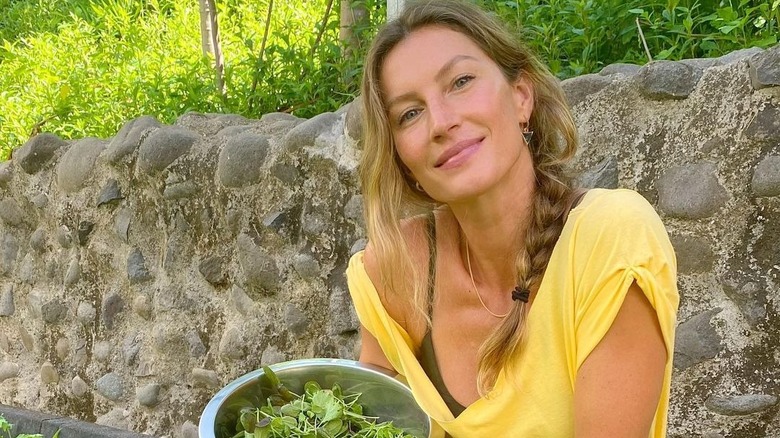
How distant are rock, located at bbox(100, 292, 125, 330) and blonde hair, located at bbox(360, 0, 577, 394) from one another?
6.19 feet

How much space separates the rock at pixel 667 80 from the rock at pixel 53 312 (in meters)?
2.51

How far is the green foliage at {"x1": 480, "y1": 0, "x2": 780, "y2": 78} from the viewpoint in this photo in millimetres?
2340

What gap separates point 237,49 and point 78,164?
4.20 feet

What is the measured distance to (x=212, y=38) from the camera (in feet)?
13.2

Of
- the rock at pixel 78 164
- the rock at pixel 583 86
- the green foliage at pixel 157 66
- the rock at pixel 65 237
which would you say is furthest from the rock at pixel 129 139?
the rock at pixel 583 86

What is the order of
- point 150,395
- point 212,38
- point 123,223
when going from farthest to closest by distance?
point 212,38
point 123,223
point 150,395

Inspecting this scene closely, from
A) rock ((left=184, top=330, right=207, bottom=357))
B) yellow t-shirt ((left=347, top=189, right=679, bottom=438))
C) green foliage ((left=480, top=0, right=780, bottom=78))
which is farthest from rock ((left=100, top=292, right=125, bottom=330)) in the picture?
yellow t-shirt ((left=347, top=189, right=679, bottom=438))

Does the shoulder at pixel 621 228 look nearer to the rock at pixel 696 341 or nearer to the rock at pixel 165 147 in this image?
the rock at pixel 696 341

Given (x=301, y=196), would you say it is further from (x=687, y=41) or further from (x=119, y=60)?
(x=119, y=60)

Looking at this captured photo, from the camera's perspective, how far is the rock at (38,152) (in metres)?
3.67

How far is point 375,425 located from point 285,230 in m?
1.29

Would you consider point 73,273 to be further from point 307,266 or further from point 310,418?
point 310,418

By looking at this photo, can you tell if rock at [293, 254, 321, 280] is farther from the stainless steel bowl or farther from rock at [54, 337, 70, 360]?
rock at [54, 337, 70, 360]

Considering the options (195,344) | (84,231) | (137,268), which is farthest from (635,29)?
(84,231)
